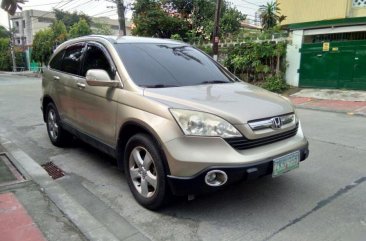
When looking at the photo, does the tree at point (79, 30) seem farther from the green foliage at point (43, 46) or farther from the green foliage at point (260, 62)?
the green foliage at point (260, 62)

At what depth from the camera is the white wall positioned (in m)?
14.9

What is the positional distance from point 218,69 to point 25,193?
2.78m

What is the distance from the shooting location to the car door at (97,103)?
4141mm

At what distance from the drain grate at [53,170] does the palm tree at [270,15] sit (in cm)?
1459

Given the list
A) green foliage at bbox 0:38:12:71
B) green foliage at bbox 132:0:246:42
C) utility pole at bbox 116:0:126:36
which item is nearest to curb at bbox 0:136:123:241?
utility pole at bbox 116:0:126:36

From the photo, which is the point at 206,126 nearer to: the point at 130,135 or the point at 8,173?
the point at 130,135

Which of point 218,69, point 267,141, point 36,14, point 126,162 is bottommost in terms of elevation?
point 126,162

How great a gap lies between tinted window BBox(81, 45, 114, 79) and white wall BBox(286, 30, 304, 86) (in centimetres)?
1178

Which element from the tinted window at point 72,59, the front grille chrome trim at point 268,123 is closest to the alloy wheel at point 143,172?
the front grille chrome trim at point 268,123

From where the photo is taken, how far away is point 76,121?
507 cm

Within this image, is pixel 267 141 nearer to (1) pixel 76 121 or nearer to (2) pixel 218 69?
(2) pixel 218 69

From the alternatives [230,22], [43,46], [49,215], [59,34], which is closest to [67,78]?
[49,215]

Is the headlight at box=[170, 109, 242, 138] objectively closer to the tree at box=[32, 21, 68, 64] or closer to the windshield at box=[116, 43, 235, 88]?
the windshield at box=[116, 43, 235, 88]

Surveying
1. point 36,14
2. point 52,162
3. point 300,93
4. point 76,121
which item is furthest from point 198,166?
point 36,14
